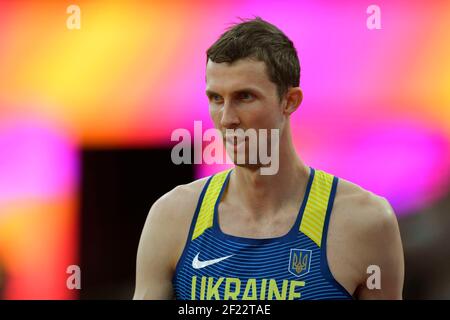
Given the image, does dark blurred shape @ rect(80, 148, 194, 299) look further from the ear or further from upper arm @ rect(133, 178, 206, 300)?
the ear

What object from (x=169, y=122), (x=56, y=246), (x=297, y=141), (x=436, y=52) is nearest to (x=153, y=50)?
(x=169, y=122)

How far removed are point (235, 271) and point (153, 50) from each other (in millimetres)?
2749

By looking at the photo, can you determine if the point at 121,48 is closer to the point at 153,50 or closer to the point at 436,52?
the point at 153,50

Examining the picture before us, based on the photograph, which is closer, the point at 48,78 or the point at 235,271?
the point at 235,271

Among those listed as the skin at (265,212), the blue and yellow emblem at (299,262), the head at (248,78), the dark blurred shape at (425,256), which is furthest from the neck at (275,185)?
the dark blurred shape at (425,256)

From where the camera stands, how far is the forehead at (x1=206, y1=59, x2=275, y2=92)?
124 inches

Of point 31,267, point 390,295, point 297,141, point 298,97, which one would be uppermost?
point 298,97

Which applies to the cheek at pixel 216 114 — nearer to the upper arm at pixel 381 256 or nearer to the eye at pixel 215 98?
the eye at pixel 215 98

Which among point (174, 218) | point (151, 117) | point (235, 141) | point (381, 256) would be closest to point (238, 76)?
point (235, 141)

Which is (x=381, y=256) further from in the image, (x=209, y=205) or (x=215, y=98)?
(x=215, y=98)

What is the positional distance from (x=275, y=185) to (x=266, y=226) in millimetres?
192

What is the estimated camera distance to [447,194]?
541 centimetres

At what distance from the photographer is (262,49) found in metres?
3.22

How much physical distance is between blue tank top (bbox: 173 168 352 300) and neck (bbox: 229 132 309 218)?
8 centimetres
